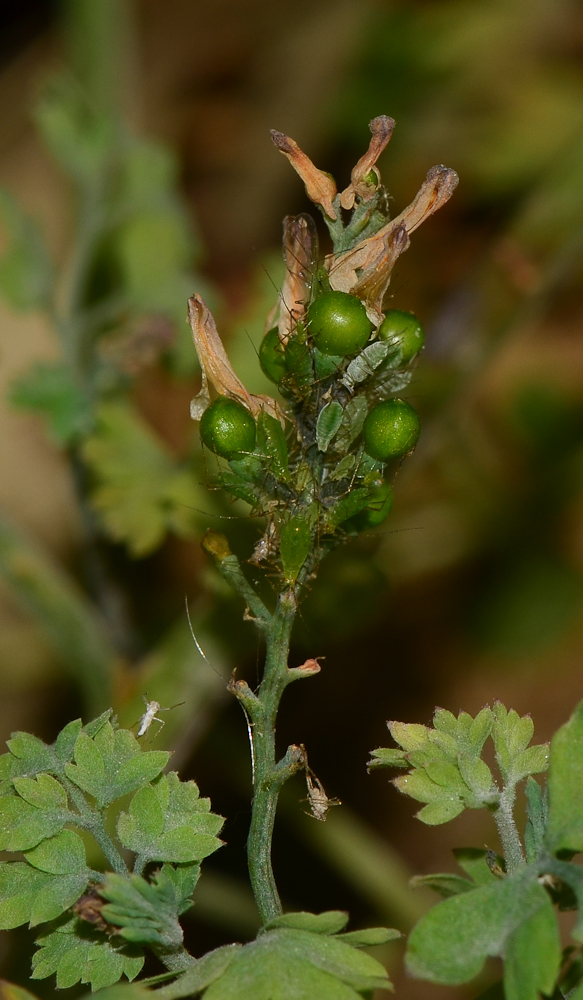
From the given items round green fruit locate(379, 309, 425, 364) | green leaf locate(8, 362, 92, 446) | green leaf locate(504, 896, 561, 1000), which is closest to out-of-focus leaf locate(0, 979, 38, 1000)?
green leaf locate(504, 896, 561, 1000)

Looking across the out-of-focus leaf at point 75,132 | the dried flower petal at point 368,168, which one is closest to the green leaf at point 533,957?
the dried flower petal at point 368,168

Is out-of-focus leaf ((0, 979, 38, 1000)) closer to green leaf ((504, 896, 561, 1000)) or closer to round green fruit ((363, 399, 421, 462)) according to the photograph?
green leaf ((504, 896, 561, 1000))

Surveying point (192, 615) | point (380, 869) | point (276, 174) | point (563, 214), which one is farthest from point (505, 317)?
point (276, 174)

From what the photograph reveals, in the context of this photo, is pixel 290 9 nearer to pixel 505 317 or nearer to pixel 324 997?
pixel 505 317

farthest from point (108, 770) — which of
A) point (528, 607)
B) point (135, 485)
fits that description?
point (528, 607)

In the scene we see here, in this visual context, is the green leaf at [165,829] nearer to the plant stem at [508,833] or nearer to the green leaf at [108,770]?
the green leaf at [108,770]

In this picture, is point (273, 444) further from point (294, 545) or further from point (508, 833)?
point (508, 833)
